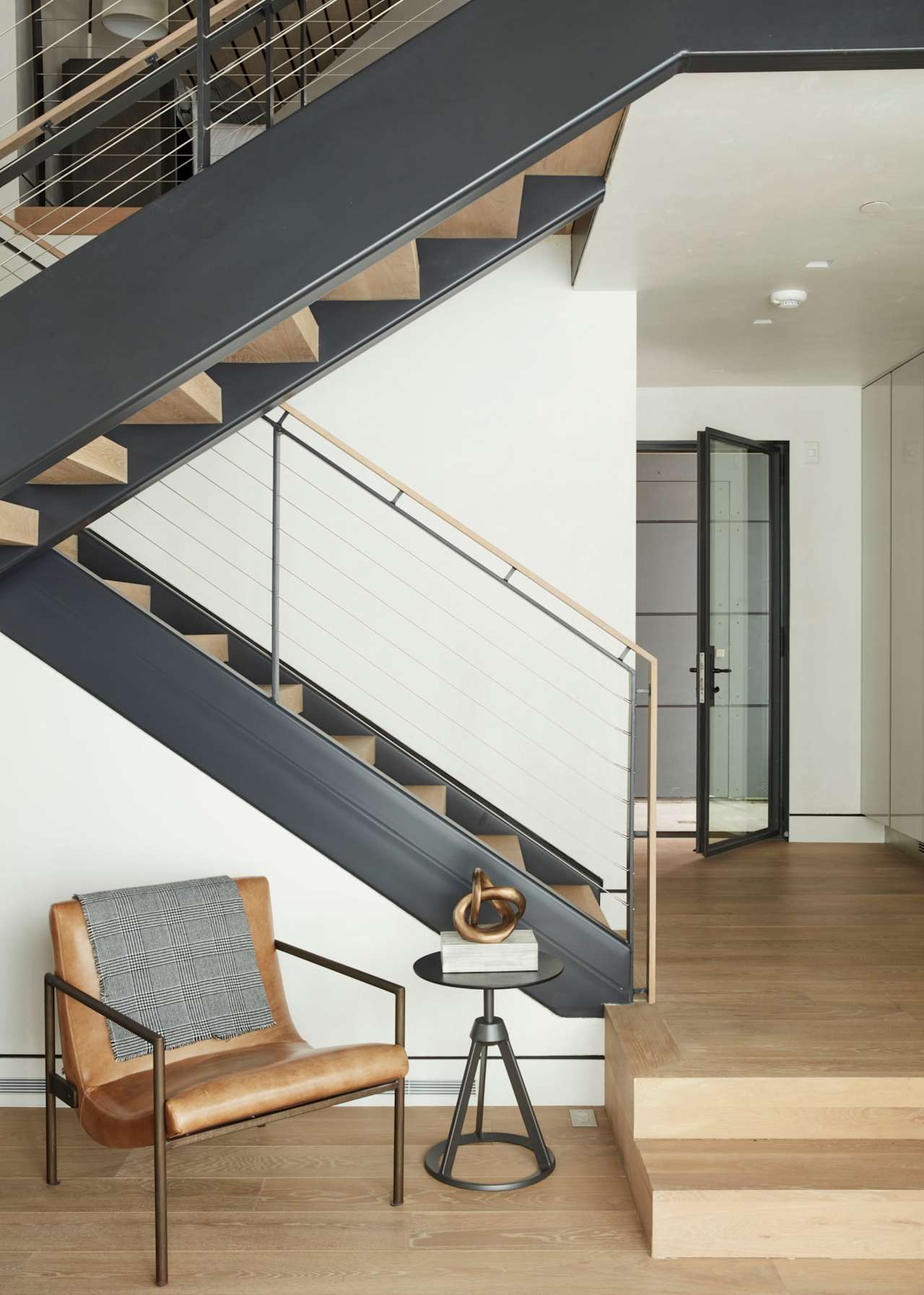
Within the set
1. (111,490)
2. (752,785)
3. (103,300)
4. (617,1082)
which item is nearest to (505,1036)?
(617,1082)

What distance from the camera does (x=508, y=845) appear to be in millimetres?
4375

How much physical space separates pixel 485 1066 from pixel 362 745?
57.4 inches

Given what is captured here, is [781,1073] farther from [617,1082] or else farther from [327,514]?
[327,514]

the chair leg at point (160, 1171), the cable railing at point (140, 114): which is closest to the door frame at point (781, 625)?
the cable railing at point (140, 114)

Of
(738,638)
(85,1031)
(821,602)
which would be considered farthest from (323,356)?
(821,602)

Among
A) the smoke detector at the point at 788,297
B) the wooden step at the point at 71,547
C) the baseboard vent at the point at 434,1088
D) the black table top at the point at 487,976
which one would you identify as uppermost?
the smoke detector at the point at 788,297

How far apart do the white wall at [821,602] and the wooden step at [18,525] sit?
3880mm

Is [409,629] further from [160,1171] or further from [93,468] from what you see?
[160,1171]

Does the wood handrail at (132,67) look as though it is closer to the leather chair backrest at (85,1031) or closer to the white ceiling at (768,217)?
the white ceiling at (768,217)

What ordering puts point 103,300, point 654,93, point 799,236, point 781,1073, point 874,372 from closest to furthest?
point 103,300 → point 654,93 → point 781,1073 → point 799,236 → point 874,372

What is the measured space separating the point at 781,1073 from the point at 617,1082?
51 cm

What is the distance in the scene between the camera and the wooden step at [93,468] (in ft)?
10.2

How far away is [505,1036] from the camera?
133 inches

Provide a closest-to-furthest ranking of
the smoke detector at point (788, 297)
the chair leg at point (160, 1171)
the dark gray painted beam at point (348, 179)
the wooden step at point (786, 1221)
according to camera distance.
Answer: the dark gray painted beam at point (348, 179) → the chair leg at point (160, 1171) → the wooden step at point (786, 1221) → the smoke detector at point (788, 297)
